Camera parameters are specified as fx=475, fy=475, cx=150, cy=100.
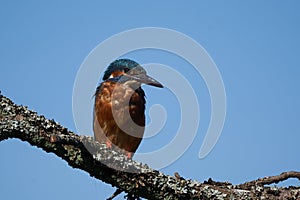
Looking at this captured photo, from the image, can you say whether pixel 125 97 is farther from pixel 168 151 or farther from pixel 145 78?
pixel 168 151

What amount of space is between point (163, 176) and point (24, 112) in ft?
4.35

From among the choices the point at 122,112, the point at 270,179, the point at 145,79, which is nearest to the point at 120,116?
the point at 122,112

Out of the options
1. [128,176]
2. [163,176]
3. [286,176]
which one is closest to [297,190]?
[286,176]

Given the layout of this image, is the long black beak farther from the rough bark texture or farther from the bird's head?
the rough bark texture

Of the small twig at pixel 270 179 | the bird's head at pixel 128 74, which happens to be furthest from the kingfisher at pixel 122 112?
the small twig at pixel 270 179

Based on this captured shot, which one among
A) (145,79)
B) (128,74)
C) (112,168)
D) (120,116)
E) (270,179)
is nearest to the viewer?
(112,168)

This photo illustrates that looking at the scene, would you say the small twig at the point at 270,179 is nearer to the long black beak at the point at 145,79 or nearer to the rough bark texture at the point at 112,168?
the rough bark texture at the point at 112,168

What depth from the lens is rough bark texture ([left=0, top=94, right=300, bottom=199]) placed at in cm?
372

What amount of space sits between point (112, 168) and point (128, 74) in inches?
181

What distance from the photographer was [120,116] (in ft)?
25.6

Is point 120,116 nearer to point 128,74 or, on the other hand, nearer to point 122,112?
point 122,112

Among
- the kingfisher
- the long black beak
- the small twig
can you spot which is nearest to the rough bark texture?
the small twig

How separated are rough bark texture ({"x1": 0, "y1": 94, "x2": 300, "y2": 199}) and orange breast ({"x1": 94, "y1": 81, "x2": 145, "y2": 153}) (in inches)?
Answer: 135

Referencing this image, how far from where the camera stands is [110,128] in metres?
7.73
